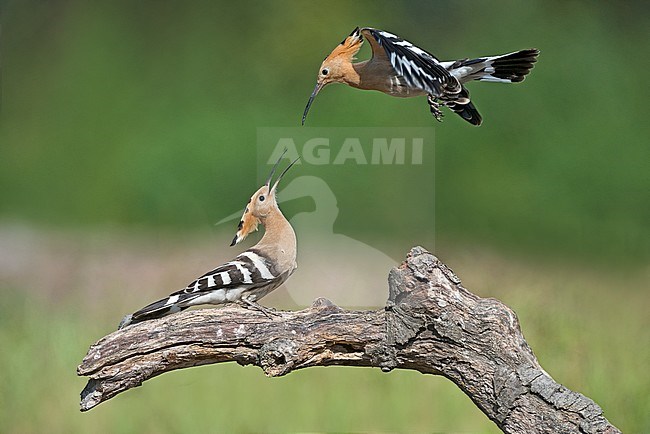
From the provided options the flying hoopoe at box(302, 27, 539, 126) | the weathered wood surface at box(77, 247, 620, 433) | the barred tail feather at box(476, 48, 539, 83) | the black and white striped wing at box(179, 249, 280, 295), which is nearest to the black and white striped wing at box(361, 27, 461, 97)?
the flying hoopoe at box(302, 27, 539, 126)

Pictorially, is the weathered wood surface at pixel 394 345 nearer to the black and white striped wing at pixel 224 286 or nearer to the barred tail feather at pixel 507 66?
the black and white striped wing at pixel 224 286

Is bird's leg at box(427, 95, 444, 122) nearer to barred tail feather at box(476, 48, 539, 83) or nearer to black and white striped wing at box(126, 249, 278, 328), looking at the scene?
barred tail feather at box(476, 48, 539, 83)

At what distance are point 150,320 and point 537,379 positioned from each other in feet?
2.33

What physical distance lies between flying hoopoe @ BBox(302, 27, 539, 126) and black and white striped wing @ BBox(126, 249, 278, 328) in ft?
1.24

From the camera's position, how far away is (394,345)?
59.8 inches

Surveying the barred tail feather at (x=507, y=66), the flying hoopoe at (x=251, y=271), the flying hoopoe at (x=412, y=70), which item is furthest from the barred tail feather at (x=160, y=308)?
the barred tail feather at (x=507, y=66)

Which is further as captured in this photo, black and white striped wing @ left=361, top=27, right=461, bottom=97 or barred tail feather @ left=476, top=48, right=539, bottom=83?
barred tail feather @ left=476, top=48, right=539, bottom=83

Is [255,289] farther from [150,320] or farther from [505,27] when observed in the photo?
[505,27]

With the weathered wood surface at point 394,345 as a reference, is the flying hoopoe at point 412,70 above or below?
above

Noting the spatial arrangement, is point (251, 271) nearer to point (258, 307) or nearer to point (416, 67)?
point (258, 307)

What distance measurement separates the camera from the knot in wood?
4.82ft

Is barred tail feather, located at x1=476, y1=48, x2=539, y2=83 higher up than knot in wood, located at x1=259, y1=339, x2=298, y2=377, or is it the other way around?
barred tail feather, located at x1=476, y1=48, x2=539, y2=83

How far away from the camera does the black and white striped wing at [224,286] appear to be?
63.0 inches

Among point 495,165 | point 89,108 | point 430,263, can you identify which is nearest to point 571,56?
point 495,165
